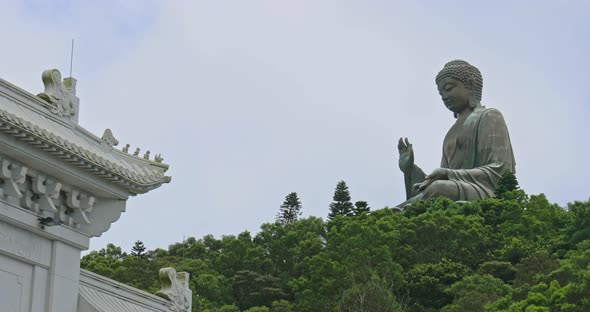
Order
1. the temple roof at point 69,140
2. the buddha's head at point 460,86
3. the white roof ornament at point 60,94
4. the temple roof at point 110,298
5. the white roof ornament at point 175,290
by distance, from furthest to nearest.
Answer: the buddha's head at point 460,86 → the white roof ornament at point 175,290 → the temple roof at point 110,298 → the white roof ornament at point 60,94 → the temple roof at point 69,140

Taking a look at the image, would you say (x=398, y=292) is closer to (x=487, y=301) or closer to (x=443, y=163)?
(x=487, y=301)

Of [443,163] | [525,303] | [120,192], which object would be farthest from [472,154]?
[120,192]

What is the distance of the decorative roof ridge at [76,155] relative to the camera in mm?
17531

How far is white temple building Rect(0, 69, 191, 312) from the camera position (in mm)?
18203

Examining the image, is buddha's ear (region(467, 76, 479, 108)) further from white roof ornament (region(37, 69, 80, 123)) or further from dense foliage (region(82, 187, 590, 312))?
white roof ornament (region(37, 69, 80, 123))

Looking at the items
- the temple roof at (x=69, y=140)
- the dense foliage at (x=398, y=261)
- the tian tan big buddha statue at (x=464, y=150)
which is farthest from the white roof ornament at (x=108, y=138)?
the tian tan big buddha statue at (x=464, y=150)

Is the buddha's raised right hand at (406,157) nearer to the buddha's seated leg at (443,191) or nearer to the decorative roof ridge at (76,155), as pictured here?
the buddha's seated leg at (443,191)

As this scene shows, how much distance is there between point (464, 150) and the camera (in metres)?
49.7

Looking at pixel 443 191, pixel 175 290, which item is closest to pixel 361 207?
pixel 443 191

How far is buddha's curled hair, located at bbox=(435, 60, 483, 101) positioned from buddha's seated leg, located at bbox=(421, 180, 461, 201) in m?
4.86

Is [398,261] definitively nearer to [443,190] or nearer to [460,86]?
[443,190]

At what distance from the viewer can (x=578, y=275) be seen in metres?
31.4

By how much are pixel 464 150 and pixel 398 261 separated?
31.4ft

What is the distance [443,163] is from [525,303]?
2030cm
